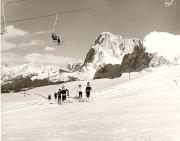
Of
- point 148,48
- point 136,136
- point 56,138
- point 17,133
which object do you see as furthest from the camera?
point 148,48

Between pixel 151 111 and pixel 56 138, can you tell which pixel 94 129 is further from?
pixel 151 111

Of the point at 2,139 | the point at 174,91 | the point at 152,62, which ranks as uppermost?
the point at 152,62

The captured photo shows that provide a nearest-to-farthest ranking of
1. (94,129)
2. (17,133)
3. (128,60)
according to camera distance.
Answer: (94,129), (17,133), (128,60)

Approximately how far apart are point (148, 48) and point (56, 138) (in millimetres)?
99101

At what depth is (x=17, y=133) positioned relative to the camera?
20.1m

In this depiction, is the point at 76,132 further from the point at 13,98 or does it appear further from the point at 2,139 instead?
the point at 13,98

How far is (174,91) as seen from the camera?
34469 millimetres

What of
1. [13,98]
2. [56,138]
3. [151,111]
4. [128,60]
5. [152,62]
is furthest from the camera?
[128,60]

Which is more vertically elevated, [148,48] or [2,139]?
[148,48]

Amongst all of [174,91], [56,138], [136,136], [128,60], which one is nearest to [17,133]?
[56,138]

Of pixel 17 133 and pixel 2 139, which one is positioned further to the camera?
pixel 17 133

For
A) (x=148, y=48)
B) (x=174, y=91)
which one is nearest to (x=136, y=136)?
(x=174, y=91)

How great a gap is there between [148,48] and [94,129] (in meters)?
97.5

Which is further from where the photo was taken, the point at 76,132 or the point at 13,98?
the point at 13,98
